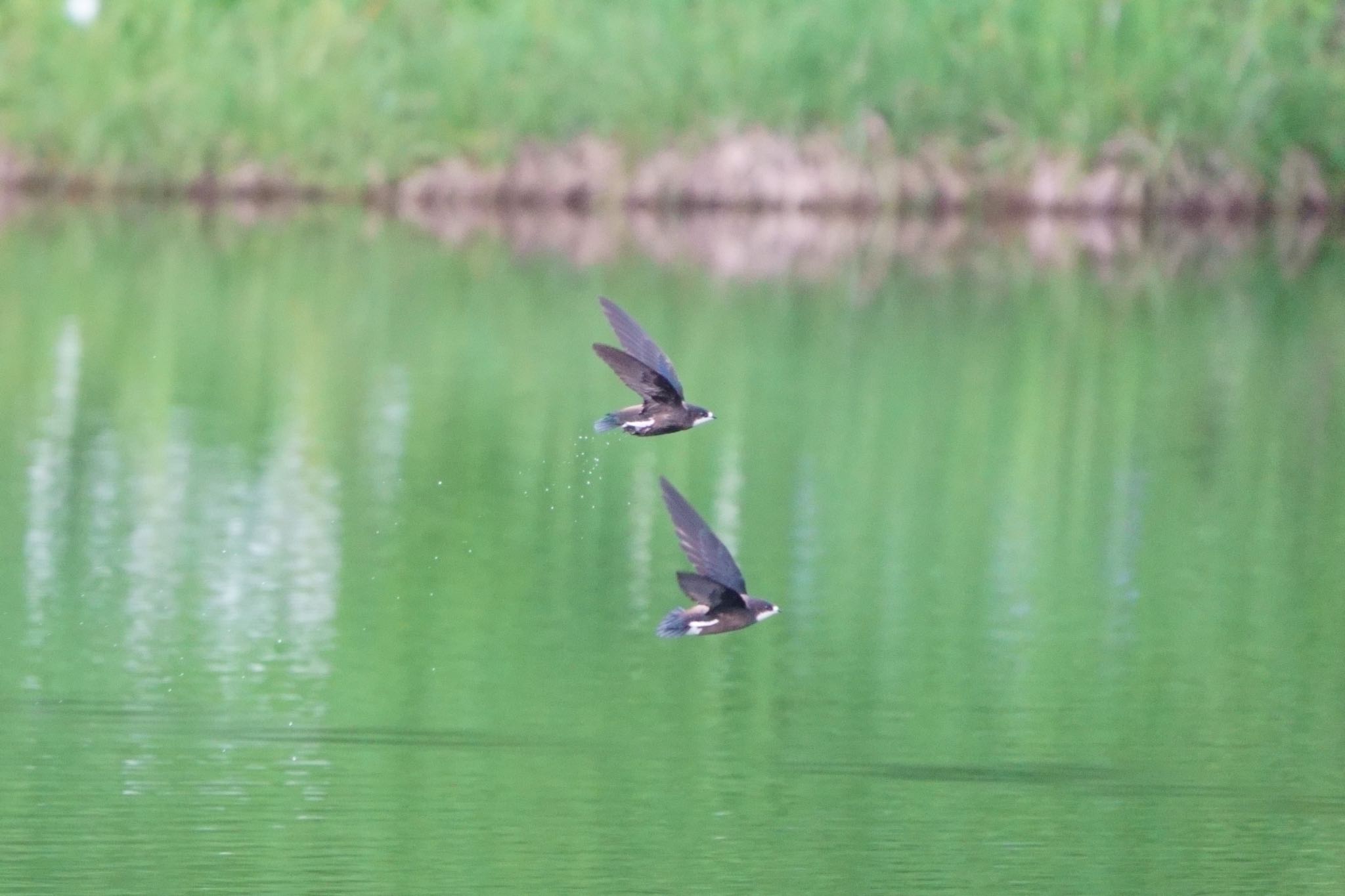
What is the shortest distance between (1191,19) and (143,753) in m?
16.2

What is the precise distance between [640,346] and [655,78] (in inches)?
630

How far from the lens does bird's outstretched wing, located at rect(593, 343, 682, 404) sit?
5902 mm

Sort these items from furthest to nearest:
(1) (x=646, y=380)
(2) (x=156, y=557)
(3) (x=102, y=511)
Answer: (3) (x=102, y=511), (2) (x=156, y=557), (1) (x=646, y=380)

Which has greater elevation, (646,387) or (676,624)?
(646,387)

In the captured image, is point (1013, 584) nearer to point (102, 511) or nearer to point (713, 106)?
point (102, 511)

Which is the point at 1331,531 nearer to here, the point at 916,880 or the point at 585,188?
the point at 916,880

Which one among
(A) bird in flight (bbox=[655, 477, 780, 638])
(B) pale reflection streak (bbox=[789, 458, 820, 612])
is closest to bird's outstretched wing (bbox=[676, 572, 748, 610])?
(A) bird in flight (bbox=[655, 477, 780, 638])

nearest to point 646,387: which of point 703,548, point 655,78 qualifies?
point 703,548

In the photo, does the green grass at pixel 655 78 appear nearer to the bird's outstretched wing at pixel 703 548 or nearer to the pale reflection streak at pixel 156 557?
the pale reflection streak at pixel 156 557

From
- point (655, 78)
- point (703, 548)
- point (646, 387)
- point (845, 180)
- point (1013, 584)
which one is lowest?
point (1013, 584)

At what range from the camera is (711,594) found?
583 centimetres

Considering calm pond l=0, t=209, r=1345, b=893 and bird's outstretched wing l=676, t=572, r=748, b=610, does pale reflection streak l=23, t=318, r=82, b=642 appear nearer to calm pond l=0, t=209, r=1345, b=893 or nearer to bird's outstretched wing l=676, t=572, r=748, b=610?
calm pond l=0, t=209, r=1345, b=893

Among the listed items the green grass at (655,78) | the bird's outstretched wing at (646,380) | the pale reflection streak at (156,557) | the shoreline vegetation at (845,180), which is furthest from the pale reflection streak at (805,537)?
the green grass at (655,78)

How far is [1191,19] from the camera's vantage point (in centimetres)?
2228
